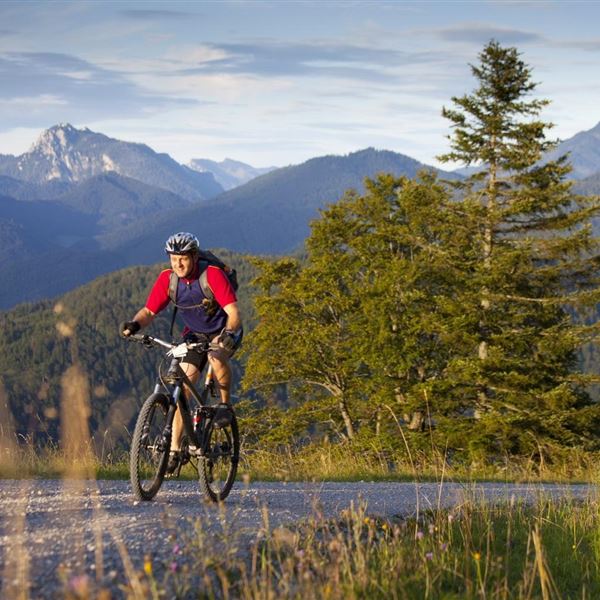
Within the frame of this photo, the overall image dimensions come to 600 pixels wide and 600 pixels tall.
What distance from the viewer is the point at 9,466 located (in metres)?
9.88

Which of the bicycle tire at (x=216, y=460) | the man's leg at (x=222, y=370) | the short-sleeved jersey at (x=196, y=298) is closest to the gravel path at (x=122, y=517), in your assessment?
the bicycle tire at (x=216, y=460)

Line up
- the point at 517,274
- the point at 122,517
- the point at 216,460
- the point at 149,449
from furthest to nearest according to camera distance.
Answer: the point at 517,274
the point at 216,460
the point at 149,449
the point at 122,517

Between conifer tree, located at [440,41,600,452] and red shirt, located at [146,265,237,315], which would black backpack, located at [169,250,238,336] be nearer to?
red shirt, located at [146,265,237,315]

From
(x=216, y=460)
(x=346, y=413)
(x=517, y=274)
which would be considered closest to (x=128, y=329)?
(x=216, y=460)

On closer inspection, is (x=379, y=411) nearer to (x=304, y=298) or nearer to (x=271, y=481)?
(x=304, y=298)

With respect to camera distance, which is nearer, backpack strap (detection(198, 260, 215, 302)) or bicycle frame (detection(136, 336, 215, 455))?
bicycle frame (detection(136, 336, 215, 455))

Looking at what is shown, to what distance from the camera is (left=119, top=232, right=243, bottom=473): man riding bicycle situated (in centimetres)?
693

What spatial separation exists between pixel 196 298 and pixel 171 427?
1.07m

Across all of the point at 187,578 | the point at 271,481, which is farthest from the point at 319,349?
the point at 187,578

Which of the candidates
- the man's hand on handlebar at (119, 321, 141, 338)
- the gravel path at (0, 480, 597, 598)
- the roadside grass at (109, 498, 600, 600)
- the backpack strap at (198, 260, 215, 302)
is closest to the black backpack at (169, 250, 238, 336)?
the backpack strap at (198, 260, 215, 302)

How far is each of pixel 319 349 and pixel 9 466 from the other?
22.6 m

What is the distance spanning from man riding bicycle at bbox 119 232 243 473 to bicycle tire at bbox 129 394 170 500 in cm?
13

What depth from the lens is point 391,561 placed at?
4.96 m

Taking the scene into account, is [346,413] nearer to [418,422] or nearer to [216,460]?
[418,422]
